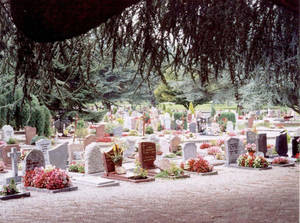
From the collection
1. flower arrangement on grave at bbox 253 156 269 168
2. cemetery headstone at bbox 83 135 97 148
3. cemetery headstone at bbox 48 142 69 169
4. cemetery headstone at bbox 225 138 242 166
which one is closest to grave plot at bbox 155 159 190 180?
flower arrangement on grave at bbox 253 156 269 168

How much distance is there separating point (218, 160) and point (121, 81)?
1653 cm

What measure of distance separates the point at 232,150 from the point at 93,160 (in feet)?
15.4

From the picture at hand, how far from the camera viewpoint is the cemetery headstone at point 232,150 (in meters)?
14.3

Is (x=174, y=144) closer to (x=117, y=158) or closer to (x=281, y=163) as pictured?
(x=281, y=163)

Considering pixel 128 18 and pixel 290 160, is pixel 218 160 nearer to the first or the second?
pixel 290 160

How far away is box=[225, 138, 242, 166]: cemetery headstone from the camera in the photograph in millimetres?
14336

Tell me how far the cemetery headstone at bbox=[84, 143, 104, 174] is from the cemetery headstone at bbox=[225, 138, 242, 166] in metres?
4.20

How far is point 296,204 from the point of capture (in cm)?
806

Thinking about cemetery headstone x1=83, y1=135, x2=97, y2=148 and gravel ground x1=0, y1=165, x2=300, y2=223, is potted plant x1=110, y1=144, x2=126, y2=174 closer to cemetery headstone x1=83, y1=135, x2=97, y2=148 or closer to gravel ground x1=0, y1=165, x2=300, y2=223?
gravel ground x1=0, y1=165, x2=300, y2=223

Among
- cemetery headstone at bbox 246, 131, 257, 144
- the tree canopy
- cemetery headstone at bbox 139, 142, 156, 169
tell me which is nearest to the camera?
the tree canopy

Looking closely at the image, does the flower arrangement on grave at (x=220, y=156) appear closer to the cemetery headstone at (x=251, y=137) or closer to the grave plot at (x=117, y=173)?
the cemetery headstone at (x=251, y=137)

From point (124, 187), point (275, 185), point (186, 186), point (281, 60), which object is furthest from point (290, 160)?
point (281, 60)

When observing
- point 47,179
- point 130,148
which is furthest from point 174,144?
point 47,179

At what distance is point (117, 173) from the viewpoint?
40.1 ft
